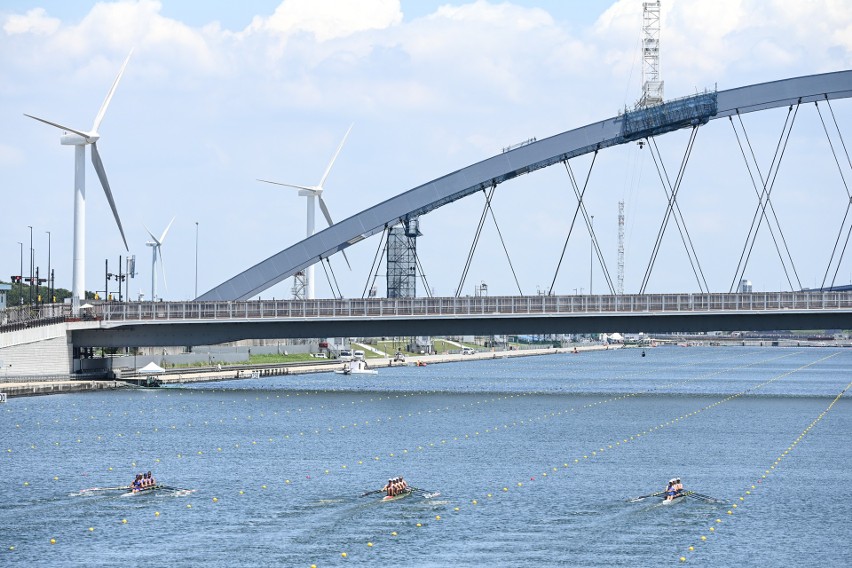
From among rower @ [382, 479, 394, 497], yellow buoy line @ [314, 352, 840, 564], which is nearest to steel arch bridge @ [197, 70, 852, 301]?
yellow buoy line @ [314, 352, 840, 564]

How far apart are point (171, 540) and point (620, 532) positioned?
19.0m

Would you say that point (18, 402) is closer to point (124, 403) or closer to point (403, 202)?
point (124, 403)

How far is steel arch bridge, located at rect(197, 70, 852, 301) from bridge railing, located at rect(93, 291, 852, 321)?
7853mm

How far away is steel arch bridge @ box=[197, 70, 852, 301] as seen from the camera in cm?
13025

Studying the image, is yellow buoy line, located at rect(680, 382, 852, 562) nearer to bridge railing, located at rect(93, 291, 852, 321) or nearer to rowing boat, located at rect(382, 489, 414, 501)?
bridge railing, located at rect(93, 291, 852, 321)

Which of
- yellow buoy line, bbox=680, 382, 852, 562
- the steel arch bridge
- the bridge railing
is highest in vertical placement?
the steel arch bridge

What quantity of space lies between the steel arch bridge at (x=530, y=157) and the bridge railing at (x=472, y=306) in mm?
7853

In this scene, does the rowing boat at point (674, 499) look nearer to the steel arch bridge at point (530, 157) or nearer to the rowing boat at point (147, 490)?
the rowing boat at point (147, 490)

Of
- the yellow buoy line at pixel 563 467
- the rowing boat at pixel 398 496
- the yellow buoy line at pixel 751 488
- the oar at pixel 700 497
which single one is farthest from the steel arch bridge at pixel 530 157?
the rowing boat at pixel 398 496

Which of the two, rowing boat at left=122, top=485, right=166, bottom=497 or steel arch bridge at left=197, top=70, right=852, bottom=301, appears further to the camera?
steel arch bridge at left=197, top=70, right=852, bottom=301

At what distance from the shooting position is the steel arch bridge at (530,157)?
130m

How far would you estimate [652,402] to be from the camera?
137 m

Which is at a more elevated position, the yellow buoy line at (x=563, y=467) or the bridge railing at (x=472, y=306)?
the bridge railing at (x=472, y=306)

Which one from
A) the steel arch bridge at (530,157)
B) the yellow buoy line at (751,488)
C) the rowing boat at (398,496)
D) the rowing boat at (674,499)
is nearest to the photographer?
the yellow buoy line at (751,488)
